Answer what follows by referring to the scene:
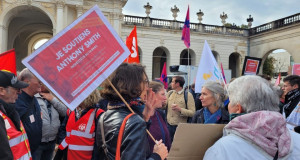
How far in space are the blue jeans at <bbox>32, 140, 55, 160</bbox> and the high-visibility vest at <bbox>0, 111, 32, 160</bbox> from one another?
1.34 meters

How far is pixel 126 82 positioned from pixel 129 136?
44cm

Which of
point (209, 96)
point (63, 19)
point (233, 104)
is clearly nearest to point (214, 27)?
point (63, 19)

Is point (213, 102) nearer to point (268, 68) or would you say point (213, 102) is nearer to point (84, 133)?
point (84, 133)

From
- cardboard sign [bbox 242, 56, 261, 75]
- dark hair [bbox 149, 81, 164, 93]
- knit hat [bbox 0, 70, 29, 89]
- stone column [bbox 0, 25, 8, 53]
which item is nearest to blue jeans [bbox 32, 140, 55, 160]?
knit hat [bbox 0, 70, 29, 89]

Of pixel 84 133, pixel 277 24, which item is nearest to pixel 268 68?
pixel 277 24

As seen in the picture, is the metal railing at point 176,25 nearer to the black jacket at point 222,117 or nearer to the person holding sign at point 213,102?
the black jacket at point 222,117

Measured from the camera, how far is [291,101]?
173 inches

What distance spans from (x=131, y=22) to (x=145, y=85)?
22.9 m

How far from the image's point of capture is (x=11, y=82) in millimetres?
2371

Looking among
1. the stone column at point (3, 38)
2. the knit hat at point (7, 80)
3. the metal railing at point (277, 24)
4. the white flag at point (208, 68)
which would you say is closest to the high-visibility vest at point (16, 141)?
the knit hat at point (7, 80)

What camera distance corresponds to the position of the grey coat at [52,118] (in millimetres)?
3705

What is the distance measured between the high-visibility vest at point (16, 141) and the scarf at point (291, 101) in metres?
4.02

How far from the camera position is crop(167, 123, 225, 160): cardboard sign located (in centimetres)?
156

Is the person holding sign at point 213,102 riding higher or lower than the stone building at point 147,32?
lower
